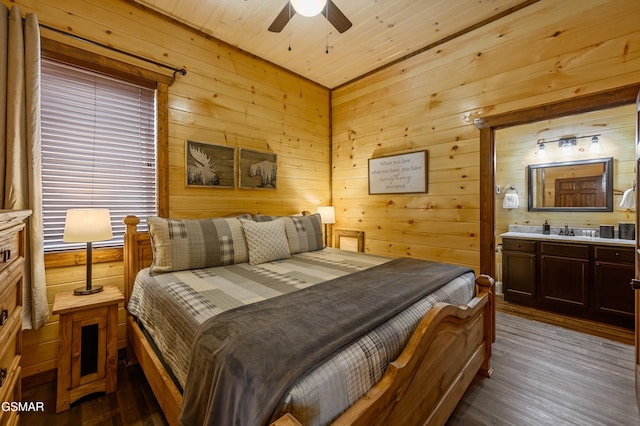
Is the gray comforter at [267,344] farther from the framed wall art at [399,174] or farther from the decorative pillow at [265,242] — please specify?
the framed wall art at [399,174]

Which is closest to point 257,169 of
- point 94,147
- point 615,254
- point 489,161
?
point 94,147

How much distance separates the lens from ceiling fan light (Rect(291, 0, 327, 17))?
162 centimetres

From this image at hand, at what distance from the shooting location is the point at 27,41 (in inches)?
66.9

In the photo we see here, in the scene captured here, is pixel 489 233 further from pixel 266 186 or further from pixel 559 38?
pixel 266 186

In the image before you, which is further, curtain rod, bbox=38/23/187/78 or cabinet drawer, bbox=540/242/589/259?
cabinet drawer, bbox=540/242/589/259

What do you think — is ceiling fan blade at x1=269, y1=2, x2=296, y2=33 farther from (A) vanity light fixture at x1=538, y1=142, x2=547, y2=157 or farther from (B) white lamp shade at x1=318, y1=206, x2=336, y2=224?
(A) vanity light fixture at x1=538, y1=142, x2=547, y2=157

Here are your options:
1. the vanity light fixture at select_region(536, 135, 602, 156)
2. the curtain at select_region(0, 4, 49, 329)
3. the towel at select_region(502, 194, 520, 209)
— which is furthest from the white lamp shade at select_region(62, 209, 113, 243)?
the vanity light fixture at select_region(536, 135, 602, 156)

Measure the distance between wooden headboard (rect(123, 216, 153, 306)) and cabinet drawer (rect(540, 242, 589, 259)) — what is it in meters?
3.96

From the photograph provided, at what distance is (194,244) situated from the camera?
1.95m

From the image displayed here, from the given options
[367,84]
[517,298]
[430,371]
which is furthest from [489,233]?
[367,84]

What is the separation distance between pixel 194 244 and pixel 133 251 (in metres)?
0.50

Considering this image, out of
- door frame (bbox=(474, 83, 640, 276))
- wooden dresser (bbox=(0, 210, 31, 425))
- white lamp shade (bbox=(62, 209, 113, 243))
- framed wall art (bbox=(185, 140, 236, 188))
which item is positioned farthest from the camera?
framed wall art (bbox=(185, 140, 236, 188))

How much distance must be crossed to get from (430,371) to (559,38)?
2.61 metres

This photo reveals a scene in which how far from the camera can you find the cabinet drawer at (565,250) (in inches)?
112
